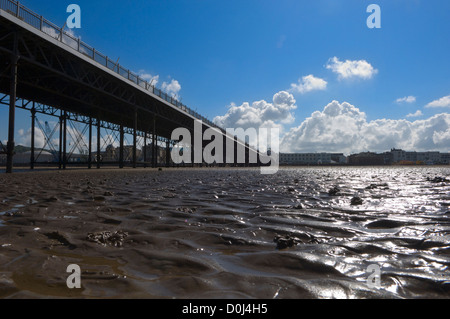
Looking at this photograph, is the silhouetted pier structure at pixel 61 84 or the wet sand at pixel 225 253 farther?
the silhouetted pier structure at pixel 61 84

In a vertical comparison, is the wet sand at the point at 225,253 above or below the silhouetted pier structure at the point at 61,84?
below

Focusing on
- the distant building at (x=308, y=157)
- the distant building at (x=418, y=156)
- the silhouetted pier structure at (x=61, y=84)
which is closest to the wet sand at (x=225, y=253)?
the silhouetted pier structure at (x=61, y=84)

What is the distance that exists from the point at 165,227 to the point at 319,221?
1960mm

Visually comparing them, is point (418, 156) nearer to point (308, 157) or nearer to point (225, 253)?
point (308, 157)

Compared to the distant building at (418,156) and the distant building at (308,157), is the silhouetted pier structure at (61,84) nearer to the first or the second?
the distant building at (308,157)

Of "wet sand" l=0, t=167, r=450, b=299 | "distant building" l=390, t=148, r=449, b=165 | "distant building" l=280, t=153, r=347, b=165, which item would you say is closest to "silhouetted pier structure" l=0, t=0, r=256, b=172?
"wet sand" l=0, t=167, r=450, b=299

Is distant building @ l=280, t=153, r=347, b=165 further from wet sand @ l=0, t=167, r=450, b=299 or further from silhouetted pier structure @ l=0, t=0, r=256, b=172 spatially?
wet sand @ l=0, t=167, r=450, b=299

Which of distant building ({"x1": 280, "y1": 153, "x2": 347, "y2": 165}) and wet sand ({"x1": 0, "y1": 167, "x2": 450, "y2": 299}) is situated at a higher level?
distant building ({"x1": 280, "y1": 153, "x2": 347, "y2": 165})

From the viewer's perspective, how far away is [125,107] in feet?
103

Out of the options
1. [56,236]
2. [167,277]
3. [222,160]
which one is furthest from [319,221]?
[222,160]

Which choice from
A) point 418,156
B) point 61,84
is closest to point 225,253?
point 61,84

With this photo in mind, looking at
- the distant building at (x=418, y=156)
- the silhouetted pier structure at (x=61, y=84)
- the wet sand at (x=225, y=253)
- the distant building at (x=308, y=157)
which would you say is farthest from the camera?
the distant building at (x=418, y=156)

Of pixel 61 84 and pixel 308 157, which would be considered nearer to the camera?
pixel 61 84

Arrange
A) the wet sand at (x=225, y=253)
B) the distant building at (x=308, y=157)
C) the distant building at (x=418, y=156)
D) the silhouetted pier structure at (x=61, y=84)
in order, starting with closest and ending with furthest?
1. the wet sand at (x=225, y=253)
2. the silhouetted pier structure at (x=61, y=84)
3. the distant building at (x=308, y=157)
4. the distant building at (x=418, y=156)
